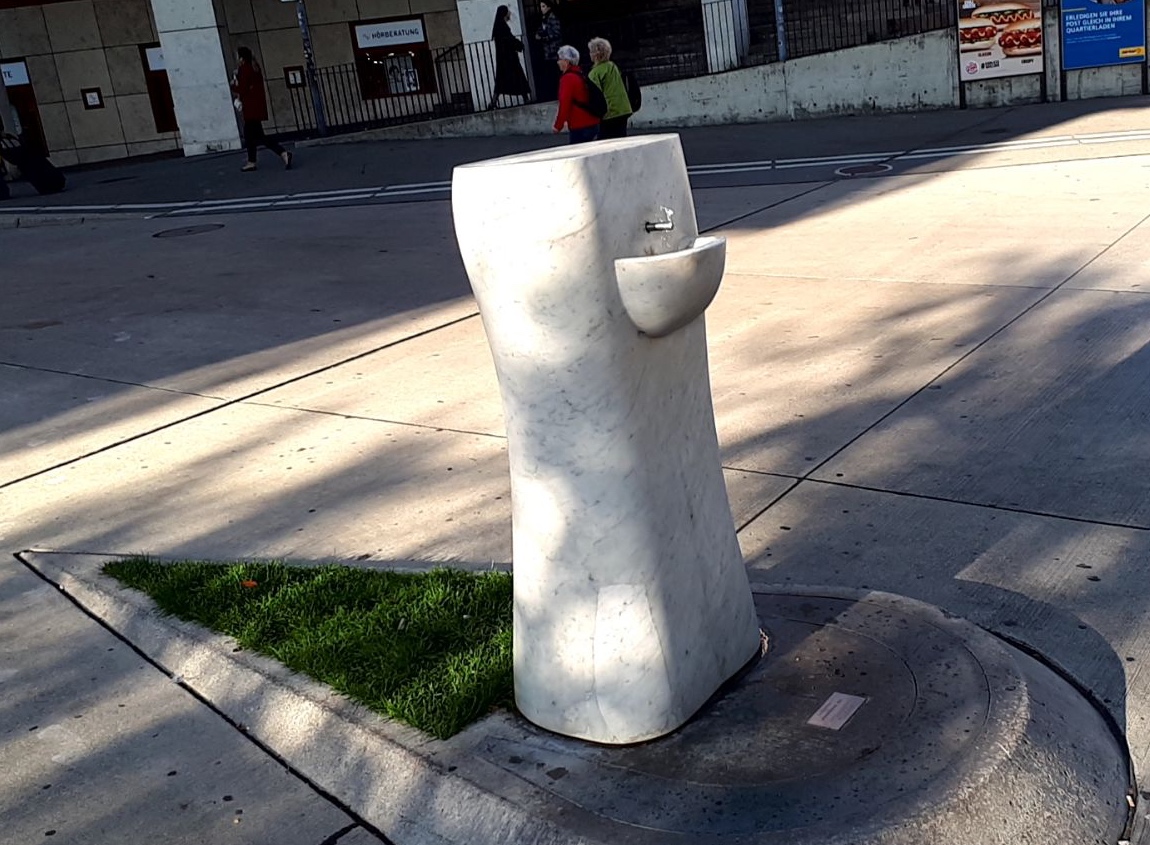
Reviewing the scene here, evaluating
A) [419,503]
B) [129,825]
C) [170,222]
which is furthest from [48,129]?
[129,825]

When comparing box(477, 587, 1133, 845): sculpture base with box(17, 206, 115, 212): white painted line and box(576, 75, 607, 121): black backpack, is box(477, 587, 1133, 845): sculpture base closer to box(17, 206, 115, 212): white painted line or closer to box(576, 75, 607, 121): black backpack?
box(576, 75, 607, 121): black backpack

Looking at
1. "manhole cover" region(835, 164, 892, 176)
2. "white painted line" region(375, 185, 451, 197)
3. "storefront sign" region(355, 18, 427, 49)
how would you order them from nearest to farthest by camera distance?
"manhole cover" region(835, 164, 892, 176) → "white painted line" region(375, 185, 451, 197) → "storefront sign" region(355, 18, 427, 49)

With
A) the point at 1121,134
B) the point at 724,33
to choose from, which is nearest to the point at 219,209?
the point at 724,33

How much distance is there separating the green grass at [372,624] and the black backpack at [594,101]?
8.34 m

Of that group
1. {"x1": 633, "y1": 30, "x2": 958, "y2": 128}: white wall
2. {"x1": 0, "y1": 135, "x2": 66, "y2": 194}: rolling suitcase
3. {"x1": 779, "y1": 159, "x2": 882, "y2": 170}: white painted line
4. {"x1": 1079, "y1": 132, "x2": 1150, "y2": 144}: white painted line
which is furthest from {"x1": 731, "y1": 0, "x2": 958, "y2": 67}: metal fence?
{"x1": 0, "y1": 135, "x2": 66, "y2": 194}: rolling suitcase

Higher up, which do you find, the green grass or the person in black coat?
the person in black coat

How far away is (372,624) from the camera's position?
3.78 meters

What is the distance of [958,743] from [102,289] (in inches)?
365

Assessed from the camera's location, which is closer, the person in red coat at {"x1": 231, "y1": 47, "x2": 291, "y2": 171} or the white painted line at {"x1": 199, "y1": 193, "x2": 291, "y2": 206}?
the white painted line at {"x1": 199, "y1": 193, "x2": 291, "y2": 206}

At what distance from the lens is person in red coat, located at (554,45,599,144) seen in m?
11.7

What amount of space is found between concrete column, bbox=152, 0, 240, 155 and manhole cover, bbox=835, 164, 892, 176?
521 inches

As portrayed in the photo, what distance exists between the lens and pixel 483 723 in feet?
10.6

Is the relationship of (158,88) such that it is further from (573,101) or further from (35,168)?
(573,101)

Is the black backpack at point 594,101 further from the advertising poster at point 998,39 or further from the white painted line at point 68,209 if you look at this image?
the advertising poster at point 998,39
